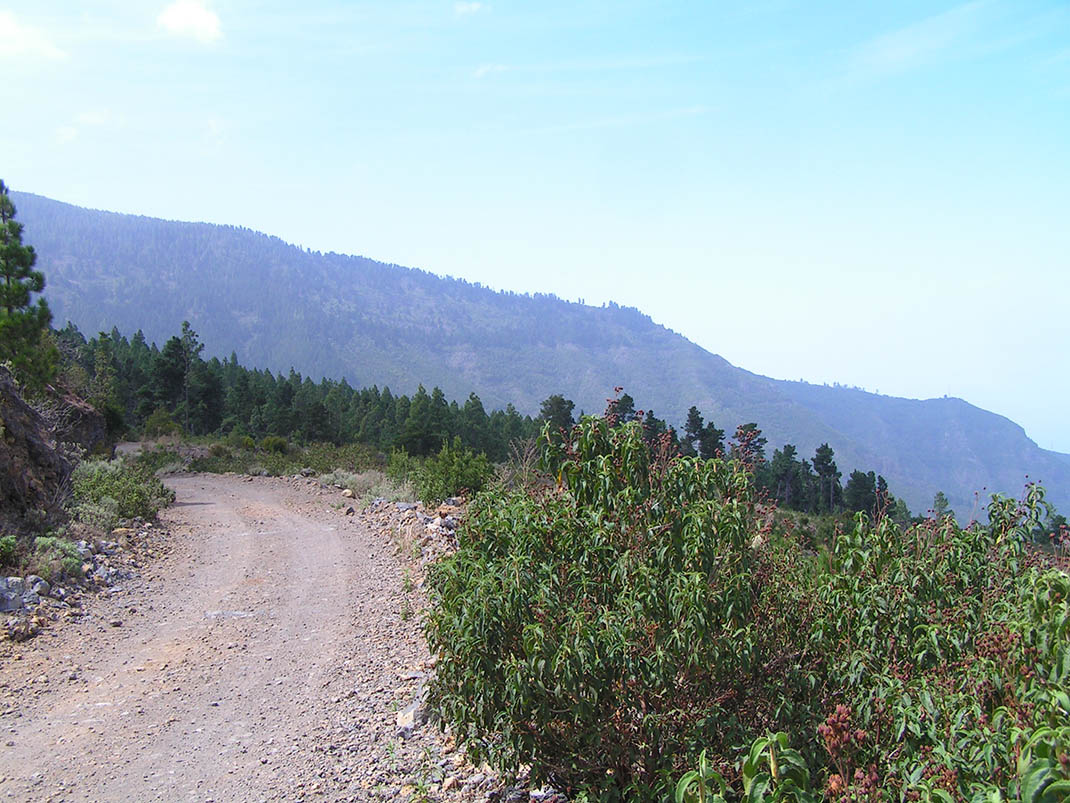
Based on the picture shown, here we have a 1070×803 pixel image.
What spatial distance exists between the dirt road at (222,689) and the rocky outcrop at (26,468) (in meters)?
1.79

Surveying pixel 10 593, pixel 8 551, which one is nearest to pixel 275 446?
pixel 8 551

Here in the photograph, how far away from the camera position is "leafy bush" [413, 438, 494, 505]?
48.0ft

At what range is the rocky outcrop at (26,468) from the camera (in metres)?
9.78

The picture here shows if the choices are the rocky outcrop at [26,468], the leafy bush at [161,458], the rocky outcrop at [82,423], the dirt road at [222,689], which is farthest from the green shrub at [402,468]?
the leafy bush at [161,458]

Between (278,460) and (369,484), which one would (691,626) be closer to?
(369,484)

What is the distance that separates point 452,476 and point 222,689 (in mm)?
8591

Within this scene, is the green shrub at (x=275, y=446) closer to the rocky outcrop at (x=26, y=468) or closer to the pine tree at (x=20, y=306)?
the pine tree at (x=20, y=306)

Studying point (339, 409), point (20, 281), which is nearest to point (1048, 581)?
point (20, 281)

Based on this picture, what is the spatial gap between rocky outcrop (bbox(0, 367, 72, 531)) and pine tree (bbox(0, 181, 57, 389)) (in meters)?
6.65

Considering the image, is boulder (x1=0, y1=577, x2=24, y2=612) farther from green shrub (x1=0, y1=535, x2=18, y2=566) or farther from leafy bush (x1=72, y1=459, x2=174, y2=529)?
leafy bush (x1=72, y1=459, x2=174, y2=529)

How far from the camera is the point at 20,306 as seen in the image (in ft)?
61.2

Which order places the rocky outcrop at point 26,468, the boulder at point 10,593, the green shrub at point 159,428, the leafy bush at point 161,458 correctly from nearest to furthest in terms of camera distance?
the boulder at point 10,593
the rocky outcrop at point 26,468
the leafy bush at point 161,458
the green shrub at point 159,428

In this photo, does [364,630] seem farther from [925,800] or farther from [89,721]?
[925,800]

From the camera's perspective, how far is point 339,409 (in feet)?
182
